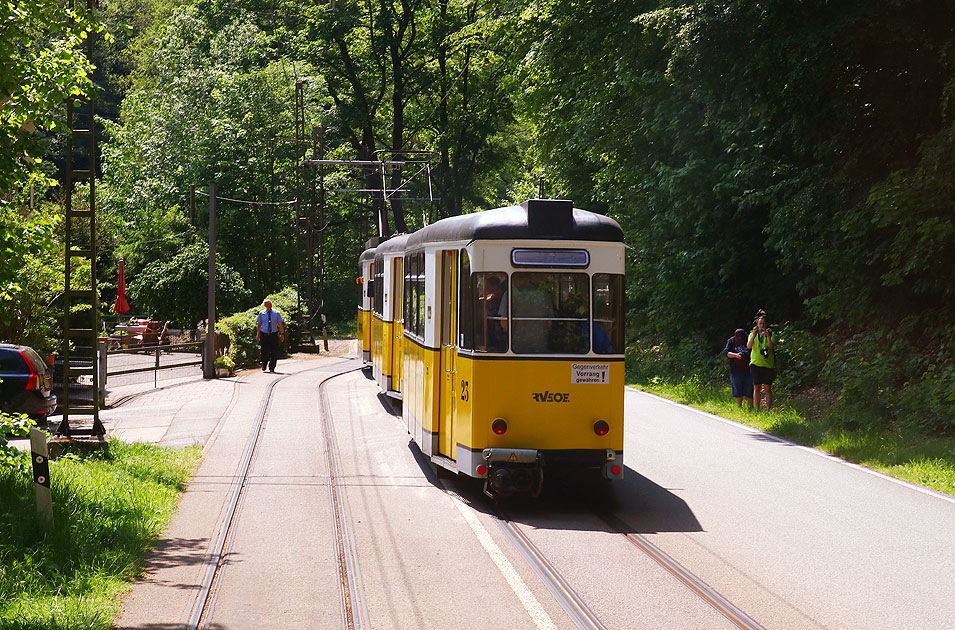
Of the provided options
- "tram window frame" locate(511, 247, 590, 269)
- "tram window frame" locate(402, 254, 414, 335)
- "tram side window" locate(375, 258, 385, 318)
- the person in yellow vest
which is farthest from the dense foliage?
"tram window frame" locate(402, 254, 414, 335)

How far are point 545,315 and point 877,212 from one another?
8502mm

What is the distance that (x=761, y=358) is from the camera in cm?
1805

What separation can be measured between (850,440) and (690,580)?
25.9 ft

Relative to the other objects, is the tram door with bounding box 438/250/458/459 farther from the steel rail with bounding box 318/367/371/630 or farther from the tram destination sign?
the tram destination sign

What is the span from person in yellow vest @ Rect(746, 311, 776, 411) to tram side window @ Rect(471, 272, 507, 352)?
8513mm

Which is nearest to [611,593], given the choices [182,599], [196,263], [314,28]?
[182,599]

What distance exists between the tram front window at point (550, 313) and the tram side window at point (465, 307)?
0.46 metres

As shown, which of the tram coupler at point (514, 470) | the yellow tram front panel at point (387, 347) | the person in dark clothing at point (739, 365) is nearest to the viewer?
the tram coupler at point (514, 470)

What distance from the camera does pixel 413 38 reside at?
5259cm

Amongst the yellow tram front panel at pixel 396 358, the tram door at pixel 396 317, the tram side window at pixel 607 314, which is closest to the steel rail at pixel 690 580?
the tram side window at pixel 607 314

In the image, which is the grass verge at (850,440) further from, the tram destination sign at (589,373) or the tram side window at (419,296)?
the tram side window at (419,296)

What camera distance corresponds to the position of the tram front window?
34.9ft

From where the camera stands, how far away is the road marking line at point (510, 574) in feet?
22.4

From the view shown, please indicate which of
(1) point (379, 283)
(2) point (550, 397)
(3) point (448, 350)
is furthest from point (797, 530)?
(1) point (379, 283)
